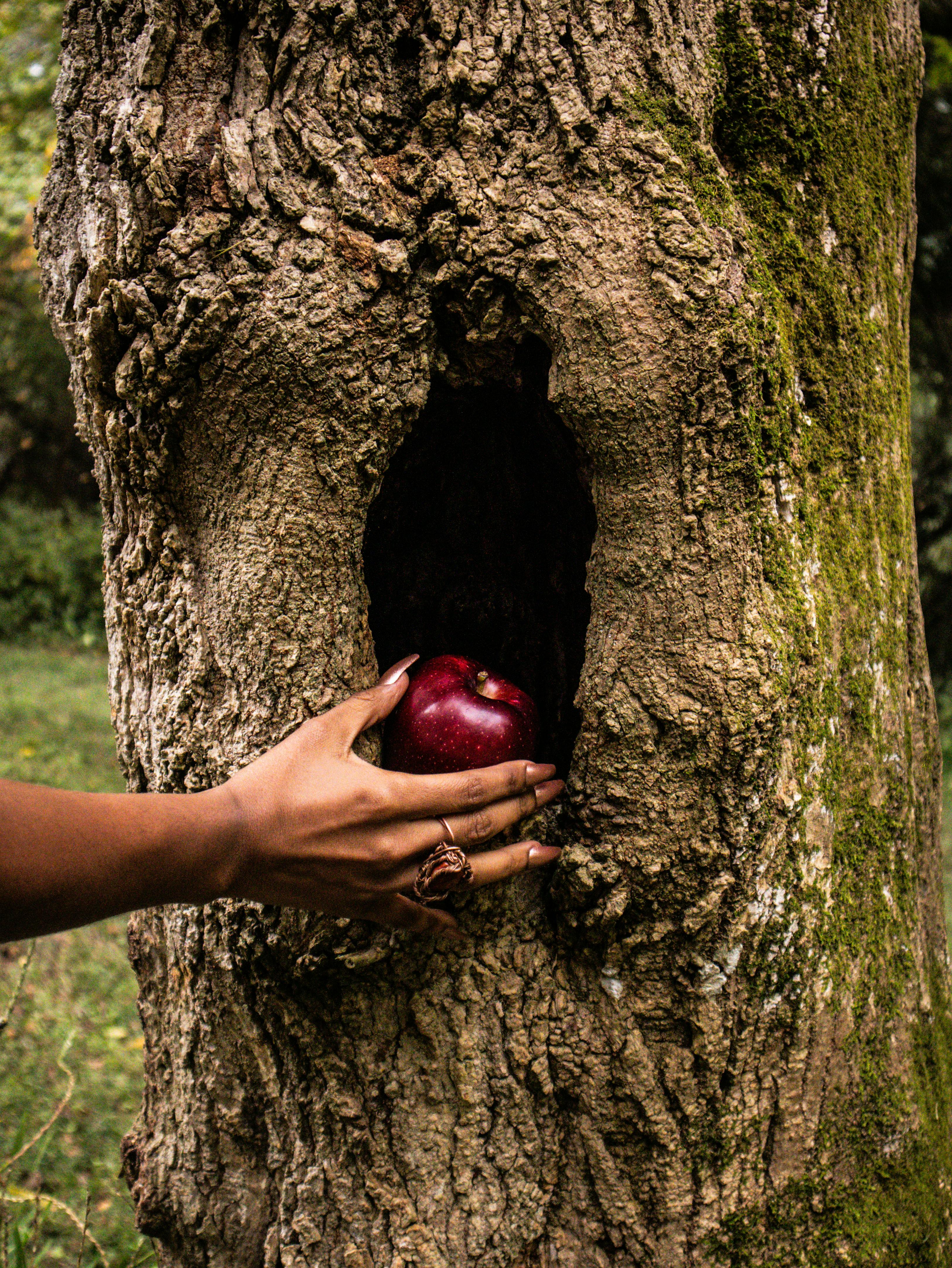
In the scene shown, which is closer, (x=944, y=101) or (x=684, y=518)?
(x=684, y=518)

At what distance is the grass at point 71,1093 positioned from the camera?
2.79 metres

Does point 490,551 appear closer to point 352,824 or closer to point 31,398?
point 352,824

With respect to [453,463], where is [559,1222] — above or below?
below

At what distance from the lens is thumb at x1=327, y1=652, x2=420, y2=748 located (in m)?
1.53

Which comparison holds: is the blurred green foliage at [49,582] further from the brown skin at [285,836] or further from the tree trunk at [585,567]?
the brown skin at [285,836]

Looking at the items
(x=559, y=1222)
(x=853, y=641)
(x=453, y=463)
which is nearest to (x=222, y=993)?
(x=559, y=1222)

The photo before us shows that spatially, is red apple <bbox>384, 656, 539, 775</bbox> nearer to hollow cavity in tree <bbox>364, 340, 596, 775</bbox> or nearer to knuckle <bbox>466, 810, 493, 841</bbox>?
knuckle <bbox>466, 810, 493, 841</bbox>

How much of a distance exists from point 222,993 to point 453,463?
3.81ft

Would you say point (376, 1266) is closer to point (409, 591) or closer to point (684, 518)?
point (409, 591)

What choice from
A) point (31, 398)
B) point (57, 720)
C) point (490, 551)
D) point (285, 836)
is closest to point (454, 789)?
point (285, 836)

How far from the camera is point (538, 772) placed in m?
1.64

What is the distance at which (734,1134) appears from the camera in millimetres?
1658

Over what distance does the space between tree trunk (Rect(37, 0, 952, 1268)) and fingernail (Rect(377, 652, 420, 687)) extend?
0.03 m

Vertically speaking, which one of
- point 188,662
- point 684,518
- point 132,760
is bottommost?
point 132,760
